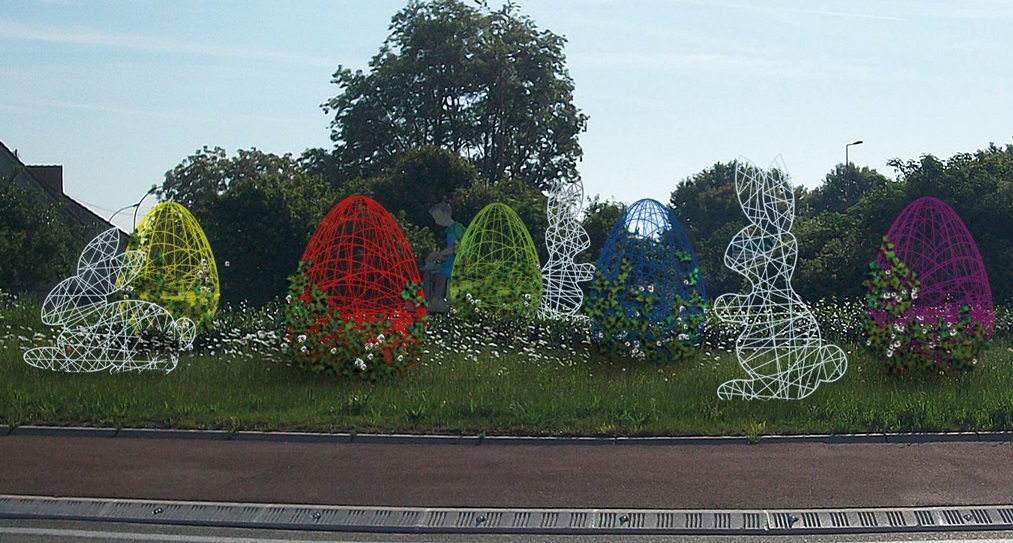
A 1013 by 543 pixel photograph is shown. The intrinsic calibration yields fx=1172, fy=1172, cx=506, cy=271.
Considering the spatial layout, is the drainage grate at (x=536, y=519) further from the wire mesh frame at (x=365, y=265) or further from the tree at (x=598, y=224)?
the tree at (x=598, y=224)

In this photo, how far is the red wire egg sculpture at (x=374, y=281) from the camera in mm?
13781

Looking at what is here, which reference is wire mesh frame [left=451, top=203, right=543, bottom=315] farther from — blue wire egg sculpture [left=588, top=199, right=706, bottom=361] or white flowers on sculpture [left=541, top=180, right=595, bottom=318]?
blue wire egg sculpture [left=588, top=199, right=706, bottom=361]

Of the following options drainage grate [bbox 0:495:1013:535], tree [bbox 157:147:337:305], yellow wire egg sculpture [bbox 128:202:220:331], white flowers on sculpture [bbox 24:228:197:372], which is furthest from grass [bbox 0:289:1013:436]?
tree [bbox 157:147:337:305]

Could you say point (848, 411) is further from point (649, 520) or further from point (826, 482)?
point (649, 520)

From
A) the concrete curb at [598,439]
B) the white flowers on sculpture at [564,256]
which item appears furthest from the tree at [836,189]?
the concrete curb at [598,439]

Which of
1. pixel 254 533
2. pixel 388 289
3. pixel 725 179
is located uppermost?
pixel 725 179

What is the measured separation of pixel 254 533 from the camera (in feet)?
25.5

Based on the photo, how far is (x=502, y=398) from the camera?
39.7 ft

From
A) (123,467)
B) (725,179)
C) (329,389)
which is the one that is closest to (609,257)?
(329,389)

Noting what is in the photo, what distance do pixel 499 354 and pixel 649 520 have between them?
758 centimetres

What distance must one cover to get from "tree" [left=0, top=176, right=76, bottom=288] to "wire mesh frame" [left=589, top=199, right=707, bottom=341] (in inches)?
708

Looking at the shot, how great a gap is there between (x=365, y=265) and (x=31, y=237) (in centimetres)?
1853

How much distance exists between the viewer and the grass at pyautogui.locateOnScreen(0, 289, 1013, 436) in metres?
11.0

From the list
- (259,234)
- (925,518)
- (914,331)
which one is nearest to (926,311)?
(914,331)
